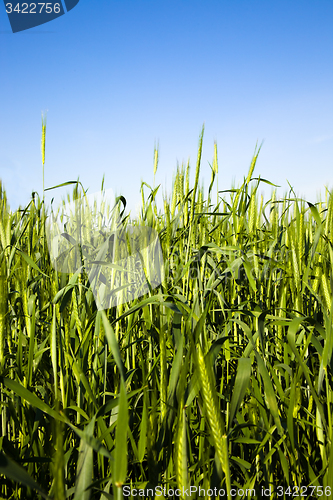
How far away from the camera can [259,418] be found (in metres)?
0.76

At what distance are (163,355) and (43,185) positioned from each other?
2.70 feet

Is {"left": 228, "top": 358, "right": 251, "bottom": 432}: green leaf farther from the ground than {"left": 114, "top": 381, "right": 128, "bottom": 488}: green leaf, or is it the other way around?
{"left": 114, "top": 381, "right": 128, "bottom": 488}: green leaf

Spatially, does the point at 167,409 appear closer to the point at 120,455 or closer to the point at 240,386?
the point at 240,386

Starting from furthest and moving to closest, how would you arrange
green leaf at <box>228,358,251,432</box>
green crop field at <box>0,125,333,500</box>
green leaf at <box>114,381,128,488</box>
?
green leaf at <box>228,358,251,432</box> → green crop field at <box>0,125,333,500</box> → green leaf at <box>114,381,128,488</box>

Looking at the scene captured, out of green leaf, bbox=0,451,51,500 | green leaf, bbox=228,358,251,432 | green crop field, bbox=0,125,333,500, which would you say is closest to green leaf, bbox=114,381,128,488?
green crop field, bbox=0,125,333,500

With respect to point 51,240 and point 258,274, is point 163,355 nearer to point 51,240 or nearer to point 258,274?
point 258,274

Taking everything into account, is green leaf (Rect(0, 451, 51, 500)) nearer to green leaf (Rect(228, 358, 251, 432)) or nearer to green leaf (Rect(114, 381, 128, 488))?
green leaf (Rect(114, 381, 128, 488))

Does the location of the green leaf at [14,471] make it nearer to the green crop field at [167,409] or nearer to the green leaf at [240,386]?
the green crop field at [167,409]

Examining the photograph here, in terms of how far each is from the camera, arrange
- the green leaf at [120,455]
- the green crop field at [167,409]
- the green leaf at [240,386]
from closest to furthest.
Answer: the green leaf at [120,455]
the green crop field at [167,409]
the green leaf at [240,386]

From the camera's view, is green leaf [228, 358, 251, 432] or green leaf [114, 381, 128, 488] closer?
green leaf [114, 381, 128, 488]

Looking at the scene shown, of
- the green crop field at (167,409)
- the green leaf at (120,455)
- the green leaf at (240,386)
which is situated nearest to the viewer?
the green leaf at (120,455)

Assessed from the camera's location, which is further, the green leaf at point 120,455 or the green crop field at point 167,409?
the green crop field at point 167,409

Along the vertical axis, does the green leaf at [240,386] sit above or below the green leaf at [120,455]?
below

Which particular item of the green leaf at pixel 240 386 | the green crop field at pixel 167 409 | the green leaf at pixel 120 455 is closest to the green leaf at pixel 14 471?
the green crop field at pixel 167 409
